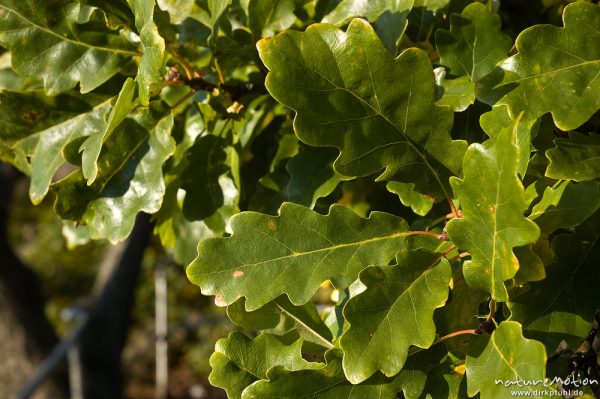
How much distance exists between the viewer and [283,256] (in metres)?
1.17

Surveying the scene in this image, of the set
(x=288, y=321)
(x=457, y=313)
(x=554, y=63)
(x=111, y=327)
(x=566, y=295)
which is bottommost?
(x=111, y=327)

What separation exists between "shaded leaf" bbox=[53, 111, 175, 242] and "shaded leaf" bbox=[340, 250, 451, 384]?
50cm

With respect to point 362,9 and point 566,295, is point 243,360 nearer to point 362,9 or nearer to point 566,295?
point 566,295

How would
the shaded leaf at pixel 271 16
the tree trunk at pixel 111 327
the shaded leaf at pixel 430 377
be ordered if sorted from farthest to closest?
the tree trunk at pixel 111 327 → the shaded leaf at pixel 271 16 → the shaded leaf at pixel 430 377

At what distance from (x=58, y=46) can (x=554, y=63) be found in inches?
35.2

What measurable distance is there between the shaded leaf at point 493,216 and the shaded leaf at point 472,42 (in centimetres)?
30

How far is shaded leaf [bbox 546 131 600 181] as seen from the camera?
107 cm

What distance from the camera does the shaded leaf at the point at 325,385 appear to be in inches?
45.8

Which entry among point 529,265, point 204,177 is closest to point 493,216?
point 529,265

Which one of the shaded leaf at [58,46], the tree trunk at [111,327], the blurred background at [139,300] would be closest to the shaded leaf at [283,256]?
the shaded leaf at [58,46]

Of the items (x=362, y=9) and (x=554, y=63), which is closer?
(x=554, y=63)

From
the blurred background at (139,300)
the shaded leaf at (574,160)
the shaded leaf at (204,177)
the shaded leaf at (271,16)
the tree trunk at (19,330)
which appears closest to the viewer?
the shaded leaf at (574,160)

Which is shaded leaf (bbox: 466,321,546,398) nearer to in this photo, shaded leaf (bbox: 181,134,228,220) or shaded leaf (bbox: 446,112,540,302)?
shaded leaf (bbox: 446,112,540,302)

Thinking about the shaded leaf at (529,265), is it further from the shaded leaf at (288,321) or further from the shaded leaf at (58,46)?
the shaded leaf at (58,46)
